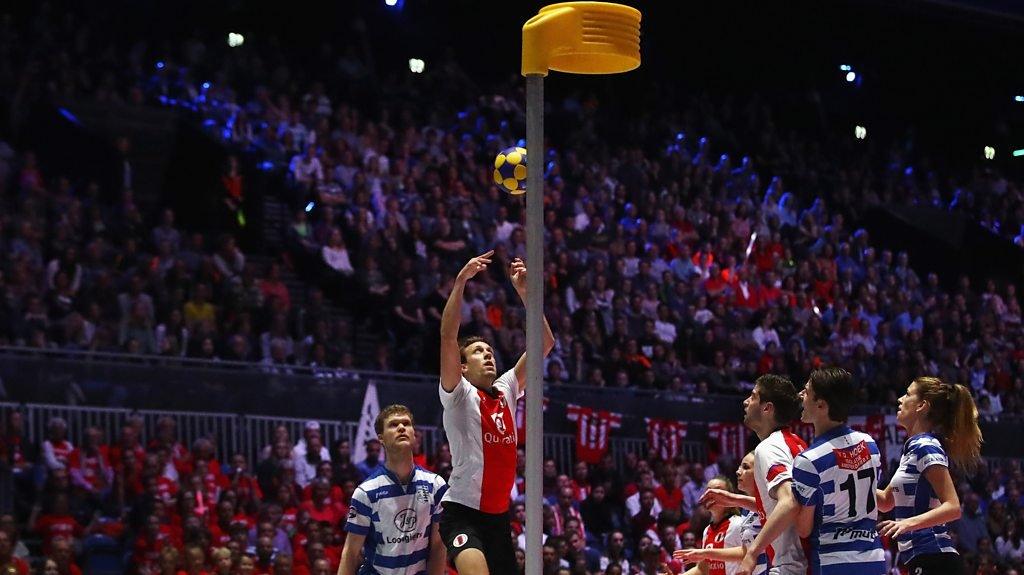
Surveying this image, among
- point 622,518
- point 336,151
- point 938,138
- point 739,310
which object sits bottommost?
point 622,518

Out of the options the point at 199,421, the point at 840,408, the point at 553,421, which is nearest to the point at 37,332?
the point at 199,421

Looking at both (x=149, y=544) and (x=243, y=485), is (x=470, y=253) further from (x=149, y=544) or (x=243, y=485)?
(x=149, y=544)

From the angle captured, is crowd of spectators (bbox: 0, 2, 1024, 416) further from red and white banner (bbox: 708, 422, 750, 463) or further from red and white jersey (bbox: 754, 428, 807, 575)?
red and white jersey (bbox: 754, 428, 807, 575)

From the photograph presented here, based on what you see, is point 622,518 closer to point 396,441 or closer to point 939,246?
point 396,441

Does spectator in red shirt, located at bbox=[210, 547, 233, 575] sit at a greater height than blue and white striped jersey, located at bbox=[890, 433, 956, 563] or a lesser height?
lesser

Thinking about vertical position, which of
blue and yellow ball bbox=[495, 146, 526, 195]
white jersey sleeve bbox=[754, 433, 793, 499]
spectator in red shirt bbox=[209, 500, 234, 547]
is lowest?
spectator in red shirt bbox=[209, 500, 234, 547]

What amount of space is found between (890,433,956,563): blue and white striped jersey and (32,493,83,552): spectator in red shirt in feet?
28.2

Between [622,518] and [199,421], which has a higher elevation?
[199,421]

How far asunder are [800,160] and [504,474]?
23507mm

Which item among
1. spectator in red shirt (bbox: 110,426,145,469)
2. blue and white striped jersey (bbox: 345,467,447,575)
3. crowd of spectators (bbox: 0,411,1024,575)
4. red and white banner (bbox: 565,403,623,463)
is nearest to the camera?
blue and white striped jersey (bbox: 345,467,447,575)

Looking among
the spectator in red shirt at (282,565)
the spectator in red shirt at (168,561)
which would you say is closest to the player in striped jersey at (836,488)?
the spectator in red shirt at (282,565)

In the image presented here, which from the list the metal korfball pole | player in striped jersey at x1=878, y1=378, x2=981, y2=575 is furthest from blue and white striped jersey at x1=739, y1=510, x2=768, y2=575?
the metal korfball pole

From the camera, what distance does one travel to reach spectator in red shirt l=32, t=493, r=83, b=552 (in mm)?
14234

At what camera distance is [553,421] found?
19172mm
